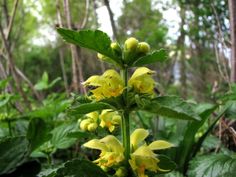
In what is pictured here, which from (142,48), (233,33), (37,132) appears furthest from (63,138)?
(233,33)

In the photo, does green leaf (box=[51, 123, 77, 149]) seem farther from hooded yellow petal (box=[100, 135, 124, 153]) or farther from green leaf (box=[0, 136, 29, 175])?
hooded yellow petal (box=[100, 135, 124, 153])

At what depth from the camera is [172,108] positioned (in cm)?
64

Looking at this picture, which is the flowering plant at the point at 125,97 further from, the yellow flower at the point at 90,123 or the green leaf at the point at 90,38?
the yellow flower at the point at 90,123

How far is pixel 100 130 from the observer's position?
0.94 metres

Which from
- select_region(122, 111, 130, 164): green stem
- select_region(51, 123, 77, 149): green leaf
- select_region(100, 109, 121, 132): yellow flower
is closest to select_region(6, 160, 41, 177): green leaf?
select_region(51, 123, 77, 149): green leaf

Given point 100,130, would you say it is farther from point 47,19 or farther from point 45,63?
point 45,63

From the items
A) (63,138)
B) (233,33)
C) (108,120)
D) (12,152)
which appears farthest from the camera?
(233,33)

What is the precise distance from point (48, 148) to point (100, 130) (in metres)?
0.31

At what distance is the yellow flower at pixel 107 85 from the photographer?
2.33ft

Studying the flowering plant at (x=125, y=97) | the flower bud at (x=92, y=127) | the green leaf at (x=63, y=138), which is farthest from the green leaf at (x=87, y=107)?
the green leaf at (x=63, y=138)

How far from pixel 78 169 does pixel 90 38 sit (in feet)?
0.76

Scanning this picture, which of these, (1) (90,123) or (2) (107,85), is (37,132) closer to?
(1) (90,123)

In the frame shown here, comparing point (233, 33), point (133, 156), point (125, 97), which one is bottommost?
point (133, 156)

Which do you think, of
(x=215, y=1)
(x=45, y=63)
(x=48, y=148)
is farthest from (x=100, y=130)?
(x=45, y=63)
